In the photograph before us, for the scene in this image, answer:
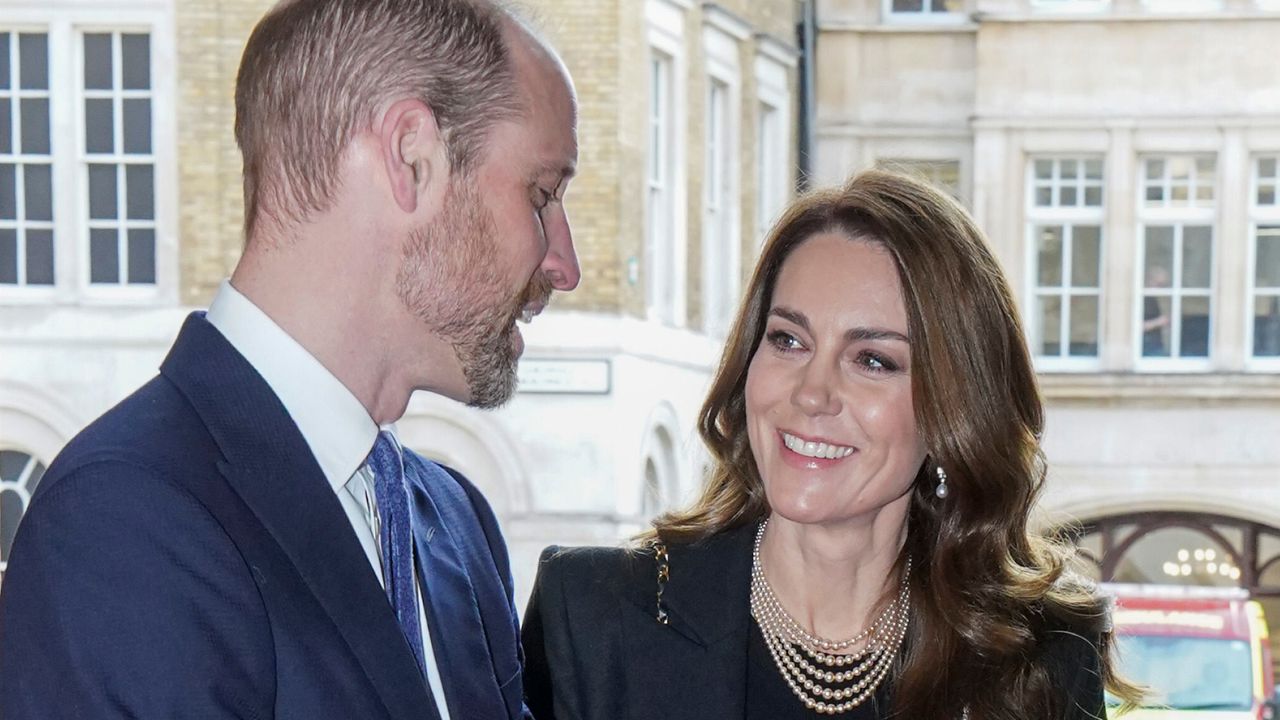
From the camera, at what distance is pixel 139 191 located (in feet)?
27.6

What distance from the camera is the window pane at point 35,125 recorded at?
820 centimetres

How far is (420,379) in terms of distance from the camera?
50.3 inches

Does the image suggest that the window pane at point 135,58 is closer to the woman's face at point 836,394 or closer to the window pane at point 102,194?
the window pane at point 102,194

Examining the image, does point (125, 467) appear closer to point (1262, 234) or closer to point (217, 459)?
point (217, 459)

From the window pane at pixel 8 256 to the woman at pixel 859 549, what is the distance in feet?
22.7

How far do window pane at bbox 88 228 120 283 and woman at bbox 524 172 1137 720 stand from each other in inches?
269

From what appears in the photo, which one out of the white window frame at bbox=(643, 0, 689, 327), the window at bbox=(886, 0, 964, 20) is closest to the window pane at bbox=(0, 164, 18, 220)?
the white window frame at bbox=(643, 0, 689, 327)

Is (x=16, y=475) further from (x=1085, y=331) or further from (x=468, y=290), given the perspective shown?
(x=468, y=290)

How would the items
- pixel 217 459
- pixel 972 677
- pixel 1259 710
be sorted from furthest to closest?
pixel 1259 710 < pixel 972 677 < pixel 217 459

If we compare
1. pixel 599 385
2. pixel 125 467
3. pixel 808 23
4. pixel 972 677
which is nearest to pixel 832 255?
pixel 972 677

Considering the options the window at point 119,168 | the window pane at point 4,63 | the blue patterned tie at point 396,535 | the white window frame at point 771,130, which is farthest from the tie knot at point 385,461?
the white window frame at point 771,130

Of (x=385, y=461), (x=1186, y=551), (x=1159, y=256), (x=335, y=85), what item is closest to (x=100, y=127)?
(x=1159, y=256)

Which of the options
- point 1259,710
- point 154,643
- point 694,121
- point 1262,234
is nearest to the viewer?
point 154,643

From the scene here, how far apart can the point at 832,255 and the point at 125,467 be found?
3.15 feet
